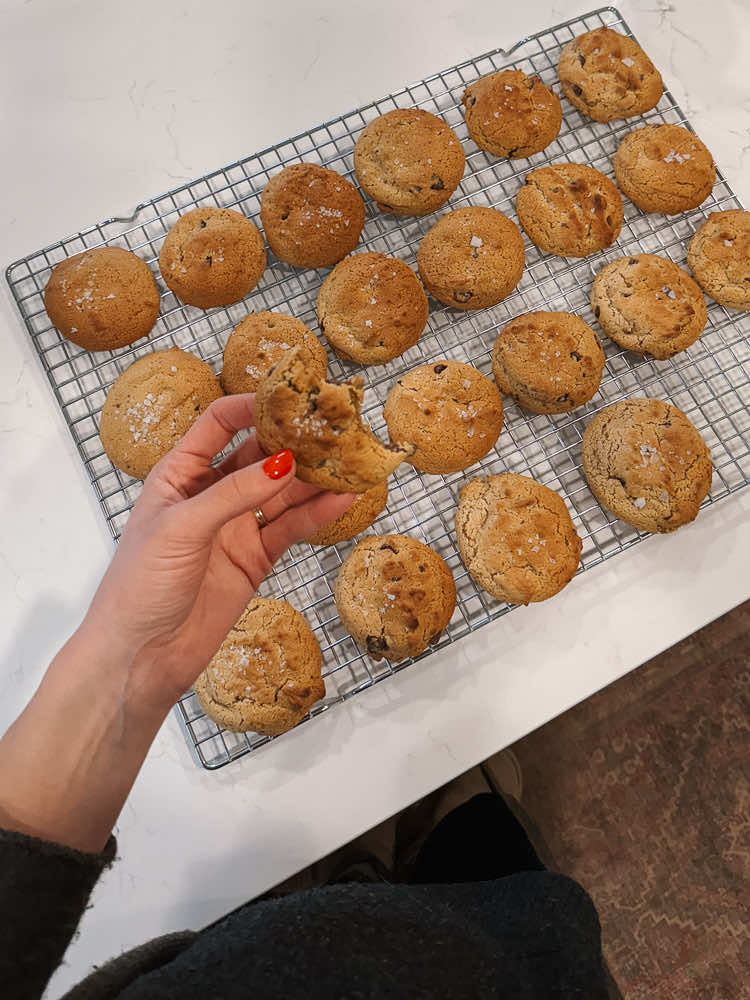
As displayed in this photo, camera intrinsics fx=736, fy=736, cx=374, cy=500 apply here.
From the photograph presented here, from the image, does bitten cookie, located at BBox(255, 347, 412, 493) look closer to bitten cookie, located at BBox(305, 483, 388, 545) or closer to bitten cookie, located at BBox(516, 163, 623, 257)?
bitten cookie, located at BBox(305, 483, 388, 545)

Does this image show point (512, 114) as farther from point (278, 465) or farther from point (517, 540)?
point (278, 465)

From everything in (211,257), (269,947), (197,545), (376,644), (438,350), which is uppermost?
(211,257)

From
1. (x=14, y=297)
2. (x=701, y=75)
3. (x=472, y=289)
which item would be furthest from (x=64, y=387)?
(x=701, y=75)

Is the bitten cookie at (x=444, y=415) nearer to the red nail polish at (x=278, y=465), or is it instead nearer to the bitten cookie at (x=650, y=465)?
the bitten cookie at (x=650, y=465)

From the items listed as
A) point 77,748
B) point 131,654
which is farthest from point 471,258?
point 77,748

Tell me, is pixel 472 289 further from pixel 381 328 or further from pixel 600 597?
pixel 600 597
